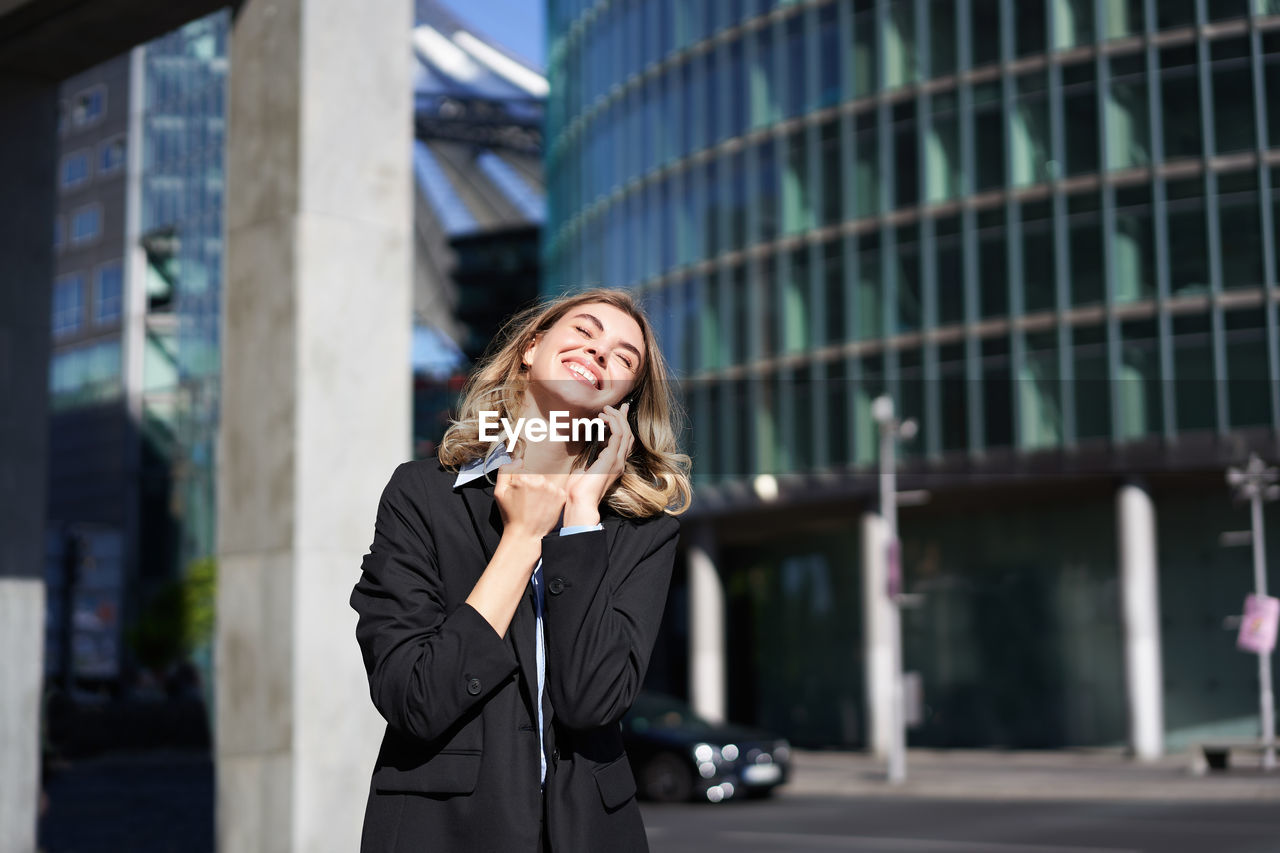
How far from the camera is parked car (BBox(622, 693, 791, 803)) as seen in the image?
2062cm

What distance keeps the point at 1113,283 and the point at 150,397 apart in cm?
5906

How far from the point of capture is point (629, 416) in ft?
8.21

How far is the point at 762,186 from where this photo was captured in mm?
39156

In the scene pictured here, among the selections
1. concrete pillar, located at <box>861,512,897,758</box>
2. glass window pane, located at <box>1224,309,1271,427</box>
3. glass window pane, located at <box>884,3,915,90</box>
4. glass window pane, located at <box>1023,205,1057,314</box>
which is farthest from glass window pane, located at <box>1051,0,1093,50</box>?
concrete pillar, located at <box>861,512,897,758</box>

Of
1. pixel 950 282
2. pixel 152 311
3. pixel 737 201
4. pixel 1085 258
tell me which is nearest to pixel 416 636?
pixel 1085 258

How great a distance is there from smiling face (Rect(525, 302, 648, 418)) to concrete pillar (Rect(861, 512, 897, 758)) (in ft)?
114

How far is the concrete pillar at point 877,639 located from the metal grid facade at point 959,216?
2176mm

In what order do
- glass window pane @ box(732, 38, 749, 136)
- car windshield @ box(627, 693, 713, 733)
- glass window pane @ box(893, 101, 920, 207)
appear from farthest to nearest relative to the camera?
glass window pane @ box(732, 38, 749, 136)
glass window pane @ box(893, 101, 920, 207)
car windshield @ box(627, 693, 713, 733)

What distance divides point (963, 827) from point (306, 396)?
1244cm

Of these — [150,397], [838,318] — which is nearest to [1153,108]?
[838,318]

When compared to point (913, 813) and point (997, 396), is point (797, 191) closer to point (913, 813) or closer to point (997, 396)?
point (997, 396)

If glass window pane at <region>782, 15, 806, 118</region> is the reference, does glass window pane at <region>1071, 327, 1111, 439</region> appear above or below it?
below

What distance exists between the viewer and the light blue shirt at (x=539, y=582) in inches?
88.5

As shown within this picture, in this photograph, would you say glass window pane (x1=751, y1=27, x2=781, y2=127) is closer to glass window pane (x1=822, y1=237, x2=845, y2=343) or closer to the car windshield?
glass window pane (x1=822, y1=237, x2=845, y2=343)
